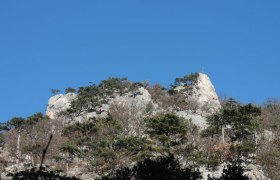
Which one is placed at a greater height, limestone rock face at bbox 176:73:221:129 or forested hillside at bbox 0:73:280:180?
limestone rock face at bbox 176:73:221:129

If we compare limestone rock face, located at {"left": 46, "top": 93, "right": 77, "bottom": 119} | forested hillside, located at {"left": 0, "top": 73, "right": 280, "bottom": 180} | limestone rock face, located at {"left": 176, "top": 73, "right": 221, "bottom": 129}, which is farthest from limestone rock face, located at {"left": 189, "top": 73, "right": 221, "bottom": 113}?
limestone rock face, located at {"left": 46, "top": 93, "right": 77, "bottom": 119}

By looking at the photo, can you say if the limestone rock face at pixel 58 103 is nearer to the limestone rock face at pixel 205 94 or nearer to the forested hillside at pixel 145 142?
the forested hillside at pixel 145 142

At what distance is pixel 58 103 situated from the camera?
220 ft

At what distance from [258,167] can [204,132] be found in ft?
20.7

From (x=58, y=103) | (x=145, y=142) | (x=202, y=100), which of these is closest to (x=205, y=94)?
(x=202, y=100)

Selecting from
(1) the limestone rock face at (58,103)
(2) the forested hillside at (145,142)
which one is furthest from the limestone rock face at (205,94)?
(1) the limestone rock face at (58,103)

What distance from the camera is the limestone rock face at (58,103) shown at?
64875 mm

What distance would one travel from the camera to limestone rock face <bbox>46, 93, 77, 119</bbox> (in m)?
64.9

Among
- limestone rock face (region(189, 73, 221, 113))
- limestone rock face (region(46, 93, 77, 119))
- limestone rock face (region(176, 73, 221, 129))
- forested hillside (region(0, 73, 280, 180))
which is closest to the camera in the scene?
forested hillside (region(0, 73, 280, 180))

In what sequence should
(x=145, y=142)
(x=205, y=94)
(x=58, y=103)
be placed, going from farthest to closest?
(x=205, y=94) → (x=58, y=103) → (x=145, y=142)

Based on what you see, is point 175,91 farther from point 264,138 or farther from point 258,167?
point 258,167

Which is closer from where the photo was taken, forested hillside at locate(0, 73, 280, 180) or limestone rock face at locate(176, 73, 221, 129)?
forested hillside at locate(0, 73, 280, 180)

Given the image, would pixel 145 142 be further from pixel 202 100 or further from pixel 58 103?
pixel 58 103

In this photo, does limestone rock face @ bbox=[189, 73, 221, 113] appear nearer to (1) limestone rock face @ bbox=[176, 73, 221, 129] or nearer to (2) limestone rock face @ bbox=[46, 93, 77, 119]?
(1) limestone rock face @ bbox=[176, 73, 221, 129]
